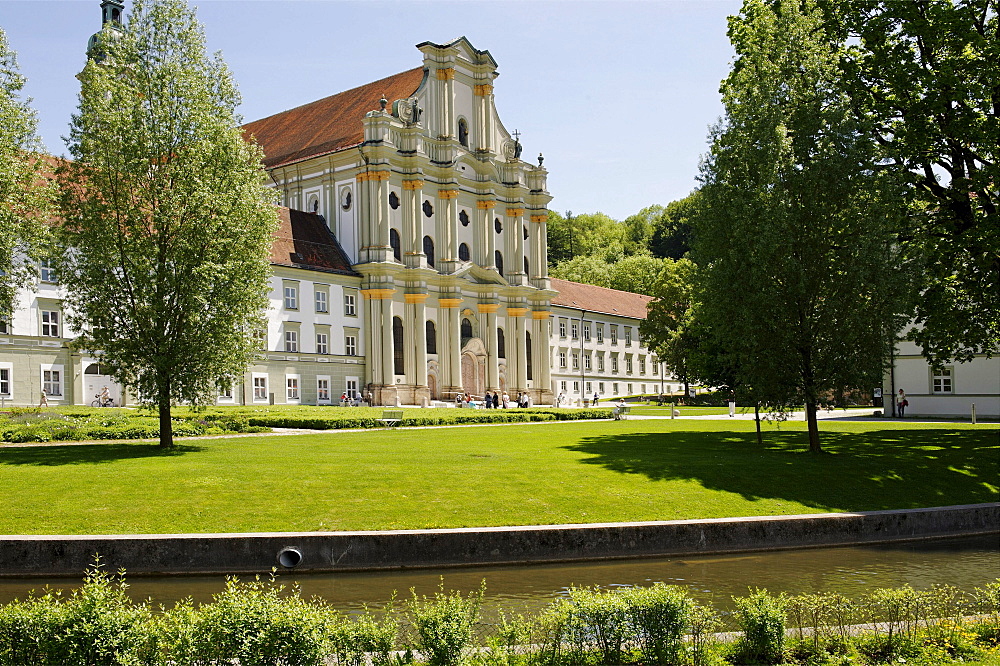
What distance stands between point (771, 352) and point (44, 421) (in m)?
25.7

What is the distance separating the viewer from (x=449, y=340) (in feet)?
249

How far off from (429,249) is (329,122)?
1483 cm

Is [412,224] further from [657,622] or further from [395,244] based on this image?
[657,622]

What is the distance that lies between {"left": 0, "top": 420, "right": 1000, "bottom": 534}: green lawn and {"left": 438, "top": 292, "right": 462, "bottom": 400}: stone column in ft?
143

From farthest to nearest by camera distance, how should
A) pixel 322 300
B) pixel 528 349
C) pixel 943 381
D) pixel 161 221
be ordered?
pixel 528 349 < pixel 322 300 < pixel 943 381 < pixel 161 221

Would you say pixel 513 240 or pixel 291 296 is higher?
pixel 513 240

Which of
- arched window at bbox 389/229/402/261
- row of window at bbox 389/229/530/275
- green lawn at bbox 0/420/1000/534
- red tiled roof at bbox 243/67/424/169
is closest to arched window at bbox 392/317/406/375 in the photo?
arched window at bbox 389/229/402/261

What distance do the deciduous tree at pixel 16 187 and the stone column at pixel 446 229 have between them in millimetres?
46274

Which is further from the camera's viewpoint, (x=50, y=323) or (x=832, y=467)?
(x=50, y=323)

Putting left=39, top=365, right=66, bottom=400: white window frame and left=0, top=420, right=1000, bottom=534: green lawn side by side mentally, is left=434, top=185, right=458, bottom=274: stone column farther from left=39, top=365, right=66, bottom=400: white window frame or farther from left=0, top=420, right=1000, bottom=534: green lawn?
left=0, top=420, right=1000, bottom=534: green lawn

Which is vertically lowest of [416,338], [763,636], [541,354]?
[763,636]

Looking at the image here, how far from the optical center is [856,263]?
Result: 26719 millimetres

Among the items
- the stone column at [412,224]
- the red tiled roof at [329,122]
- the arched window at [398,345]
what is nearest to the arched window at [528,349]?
the arched window at [398,345]

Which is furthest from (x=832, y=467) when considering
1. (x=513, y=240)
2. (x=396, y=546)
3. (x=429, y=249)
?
(x=513, y=240)
